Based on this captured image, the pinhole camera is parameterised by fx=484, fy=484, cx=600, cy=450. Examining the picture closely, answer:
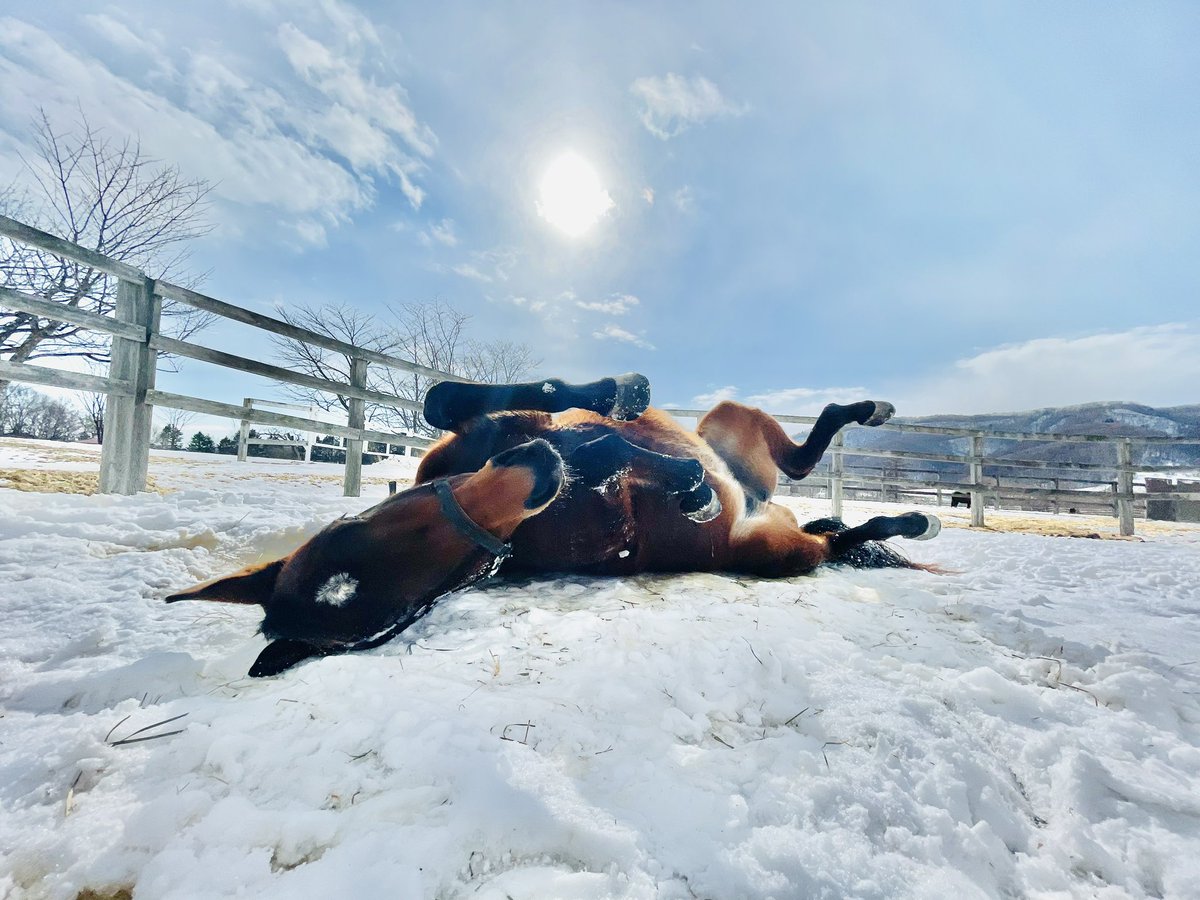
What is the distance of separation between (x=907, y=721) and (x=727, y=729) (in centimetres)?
40

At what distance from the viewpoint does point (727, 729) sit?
1106mm

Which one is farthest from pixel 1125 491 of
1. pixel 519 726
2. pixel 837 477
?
pixel 519 726

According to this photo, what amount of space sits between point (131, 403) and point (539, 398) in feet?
12.6

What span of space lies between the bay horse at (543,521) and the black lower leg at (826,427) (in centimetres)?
30

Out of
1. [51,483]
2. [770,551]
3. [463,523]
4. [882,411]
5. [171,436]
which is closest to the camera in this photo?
[463,523]

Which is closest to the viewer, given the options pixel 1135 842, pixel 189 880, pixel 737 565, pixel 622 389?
pixel 189 880

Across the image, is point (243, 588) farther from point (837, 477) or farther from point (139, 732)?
point (837, 477)

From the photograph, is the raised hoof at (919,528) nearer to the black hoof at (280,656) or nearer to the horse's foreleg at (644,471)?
the horse's foreleg at (644,471)

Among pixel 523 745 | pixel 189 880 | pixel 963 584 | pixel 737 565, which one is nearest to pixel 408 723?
pixel 523 745

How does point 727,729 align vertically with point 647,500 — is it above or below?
below

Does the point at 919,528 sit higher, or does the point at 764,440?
the point at 764,440

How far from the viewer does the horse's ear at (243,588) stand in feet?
5.45

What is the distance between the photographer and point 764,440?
345cm

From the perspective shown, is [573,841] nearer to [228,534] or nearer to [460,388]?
[460,388]
